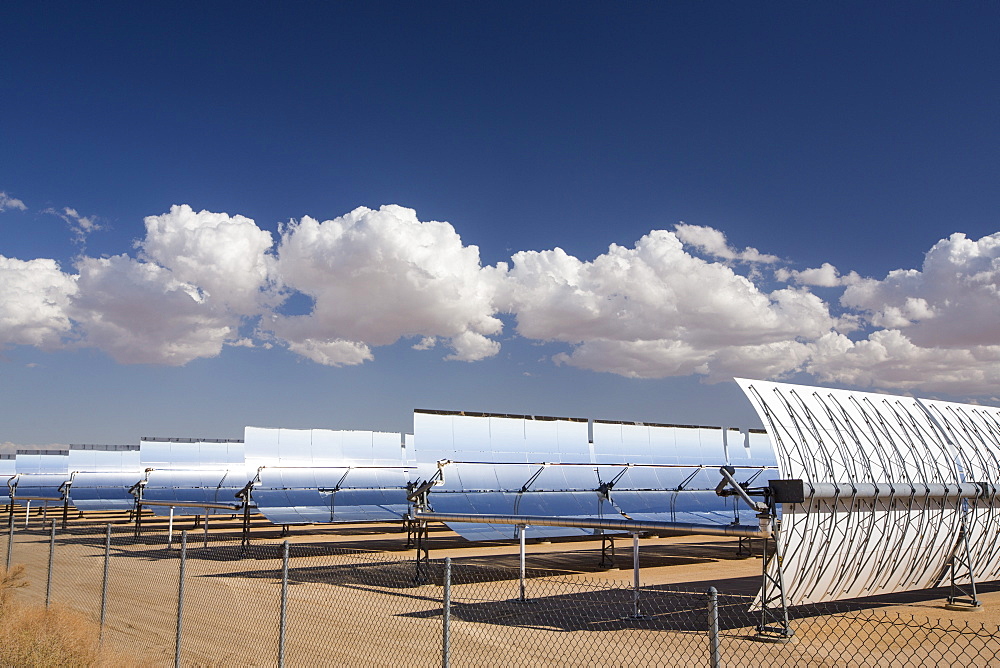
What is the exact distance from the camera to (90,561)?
74.2 ft

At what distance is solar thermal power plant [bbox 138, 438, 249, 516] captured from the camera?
3388 cm

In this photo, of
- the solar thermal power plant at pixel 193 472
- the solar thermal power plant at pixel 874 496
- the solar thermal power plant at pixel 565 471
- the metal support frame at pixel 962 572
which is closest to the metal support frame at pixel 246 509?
the solar thermal power plant at pixel 565 471

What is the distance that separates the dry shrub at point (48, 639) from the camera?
9.29 m

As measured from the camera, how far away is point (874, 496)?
1262 centimetres

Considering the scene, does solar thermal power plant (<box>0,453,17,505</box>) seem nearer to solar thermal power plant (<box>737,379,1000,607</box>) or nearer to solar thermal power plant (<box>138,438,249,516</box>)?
solar thermal power plant (<box>138,438,249,516</box>)

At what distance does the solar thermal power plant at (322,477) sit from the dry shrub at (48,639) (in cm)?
1310

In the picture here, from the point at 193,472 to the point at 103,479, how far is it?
270 inches

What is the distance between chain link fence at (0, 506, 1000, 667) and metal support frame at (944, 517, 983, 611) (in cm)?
60

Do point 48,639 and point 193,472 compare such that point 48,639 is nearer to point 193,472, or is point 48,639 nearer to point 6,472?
point 193,472

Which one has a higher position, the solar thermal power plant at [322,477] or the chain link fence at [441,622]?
the solar thermal power plant at [322,477]

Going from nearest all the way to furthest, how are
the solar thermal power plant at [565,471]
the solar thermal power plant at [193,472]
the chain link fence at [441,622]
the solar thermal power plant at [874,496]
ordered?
1. the chain link fence at [441,622]
2. the solar thermal power plant at [874,496]
3. the solar thermal power plant at [565,471]
4. the solar thermal power plant at [193,472]

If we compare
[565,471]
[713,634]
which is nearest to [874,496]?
[713,634]

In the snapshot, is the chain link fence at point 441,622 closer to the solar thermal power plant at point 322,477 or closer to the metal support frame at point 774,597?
the metal support frame at point 774,597

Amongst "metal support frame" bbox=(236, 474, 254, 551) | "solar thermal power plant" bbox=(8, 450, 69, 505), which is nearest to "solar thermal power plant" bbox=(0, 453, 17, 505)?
"solar thermal power plant" bbox=(8, 450, 69, 505)
